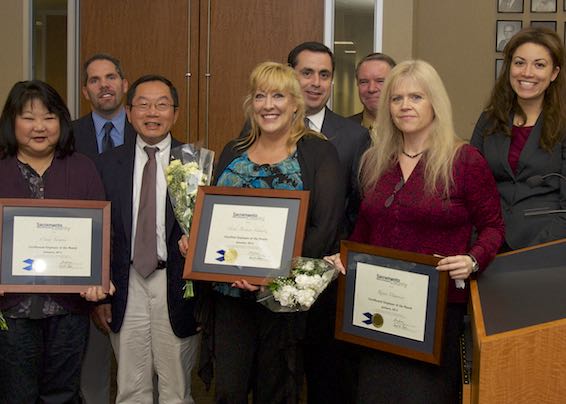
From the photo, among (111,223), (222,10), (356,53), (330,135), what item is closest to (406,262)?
(330,135)

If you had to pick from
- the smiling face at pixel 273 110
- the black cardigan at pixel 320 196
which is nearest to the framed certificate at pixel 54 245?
the smiling face at pixel 273 110

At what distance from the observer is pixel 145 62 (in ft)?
18.2

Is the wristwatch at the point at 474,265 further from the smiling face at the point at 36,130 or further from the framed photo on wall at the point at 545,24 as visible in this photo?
the framed photo on wall at the point at 545,24

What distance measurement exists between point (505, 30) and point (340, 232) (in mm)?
2731

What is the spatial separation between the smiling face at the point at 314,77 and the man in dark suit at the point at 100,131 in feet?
2.72

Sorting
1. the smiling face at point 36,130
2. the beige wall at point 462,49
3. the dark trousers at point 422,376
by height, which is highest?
the beige wall at point 462,49

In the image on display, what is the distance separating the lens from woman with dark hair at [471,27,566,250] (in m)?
2.80

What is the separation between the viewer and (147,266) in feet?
10.0

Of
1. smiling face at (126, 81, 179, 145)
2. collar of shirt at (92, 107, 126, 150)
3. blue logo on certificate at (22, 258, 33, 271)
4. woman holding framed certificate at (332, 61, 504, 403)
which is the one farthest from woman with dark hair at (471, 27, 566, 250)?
collar of shirt at (92, 107, 126, 150)

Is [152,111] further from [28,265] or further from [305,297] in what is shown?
[305,297]

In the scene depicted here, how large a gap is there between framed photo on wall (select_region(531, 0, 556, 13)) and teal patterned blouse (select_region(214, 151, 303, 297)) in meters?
3.08

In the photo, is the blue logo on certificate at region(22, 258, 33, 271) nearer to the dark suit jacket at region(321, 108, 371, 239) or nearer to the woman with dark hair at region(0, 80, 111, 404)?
the woman with dark hair at region(0, 80, 111, 404)

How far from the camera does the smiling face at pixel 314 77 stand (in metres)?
3.36

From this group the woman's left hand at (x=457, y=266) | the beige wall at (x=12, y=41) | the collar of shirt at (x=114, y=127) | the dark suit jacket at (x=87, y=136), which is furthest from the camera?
the beige wall at (x=12, y=41)
